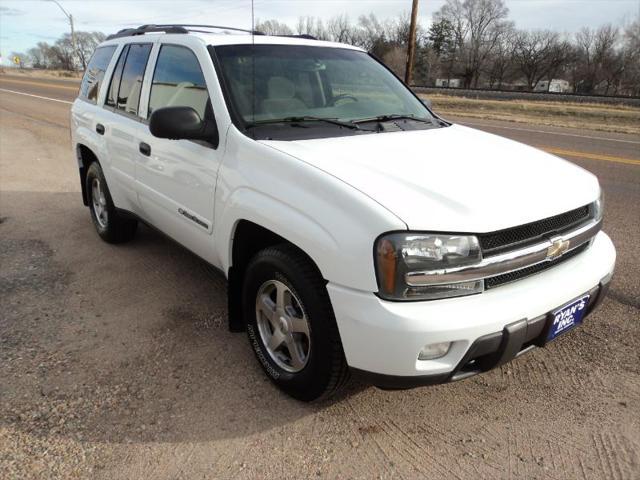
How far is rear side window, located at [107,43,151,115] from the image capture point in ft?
12.9

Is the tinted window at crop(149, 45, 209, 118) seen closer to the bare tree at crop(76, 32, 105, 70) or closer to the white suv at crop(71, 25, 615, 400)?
the white suv at crop(71, 25, 615, 400)

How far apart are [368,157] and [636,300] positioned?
2603mm

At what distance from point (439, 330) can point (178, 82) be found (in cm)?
241

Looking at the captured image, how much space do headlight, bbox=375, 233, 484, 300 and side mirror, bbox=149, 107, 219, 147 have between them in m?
1.37

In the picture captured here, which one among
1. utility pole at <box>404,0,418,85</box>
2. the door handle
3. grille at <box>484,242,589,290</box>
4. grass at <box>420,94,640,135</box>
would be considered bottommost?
grass at <box>420,94,640,135</box>

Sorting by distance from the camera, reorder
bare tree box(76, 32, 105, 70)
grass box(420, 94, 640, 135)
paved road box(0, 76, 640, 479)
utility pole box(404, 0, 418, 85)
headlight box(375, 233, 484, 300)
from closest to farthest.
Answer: headlight box(375, 233, 484, 300), paved road box(0, 76, 640, 479), grass box(420, 94, 640, 135), utility pole box(404, 0, 418, 85), bare tree box(76, 32, 105, 70)

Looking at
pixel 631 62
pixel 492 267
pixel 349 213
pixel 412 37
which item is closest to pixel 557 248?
pixel 492 267

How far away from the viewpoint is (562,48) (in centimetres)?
7294

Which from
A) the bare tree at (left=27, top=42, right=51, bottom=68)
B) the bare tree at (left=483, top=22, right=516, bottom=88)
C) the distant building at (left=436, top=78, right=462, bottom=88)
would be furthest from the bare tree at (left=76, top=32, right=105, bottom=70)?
the bare tree at (left=483, top=22, right=516, bottom=88)

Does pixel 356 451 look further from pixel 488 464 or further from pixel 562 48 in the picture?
pixel 562 48

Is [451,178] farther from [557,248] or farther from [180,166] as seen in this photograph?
[180,166]

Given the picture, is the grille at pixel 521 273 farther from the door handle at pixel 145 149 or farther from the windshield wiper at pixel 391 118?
the door handle at pixel 145 149

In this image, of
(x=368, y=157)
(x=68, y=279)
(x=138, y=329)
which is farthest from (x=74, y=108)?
(x=368, y=157)

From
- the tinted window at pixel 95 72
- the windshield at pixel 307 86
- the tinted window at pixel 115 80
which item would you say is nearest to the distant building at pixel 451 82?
the tinted window at pixel 95 72
